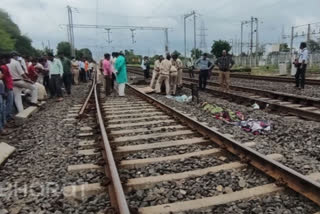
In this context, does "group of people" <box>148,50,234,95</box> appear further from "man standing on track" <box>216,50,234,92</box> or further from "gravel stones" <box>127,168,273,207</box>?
"gravel stones" <box>127,168,273,207</box>

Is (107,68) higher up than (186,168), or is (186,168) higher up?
(107,68)

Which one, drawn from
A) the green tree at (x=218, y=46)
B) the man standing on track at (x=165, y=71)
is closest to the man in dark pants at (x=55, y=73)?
the man standing on track at (x=165, y=71)

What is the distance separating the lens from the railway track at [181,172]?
311 centimetres

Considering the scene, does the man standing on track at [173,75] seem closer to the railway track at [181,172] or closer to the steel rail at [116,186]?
the railway track at [181,172]

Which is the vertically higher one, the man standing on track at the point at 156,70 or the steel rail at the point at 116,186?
the man standing on track at the point at 156,70

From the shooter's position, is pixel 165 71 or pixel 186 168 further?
pixel 165 71

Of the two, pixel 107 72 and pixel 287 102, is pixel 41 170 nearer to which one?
pixel 287 102

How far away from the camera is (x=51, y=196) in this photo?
3.39 meters

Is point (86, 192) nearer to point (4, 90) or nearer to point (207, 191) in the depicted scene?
point (207, 191)

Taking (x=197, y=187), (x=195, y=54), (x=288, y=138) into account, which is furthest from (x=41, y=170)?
(x=195, y=54)

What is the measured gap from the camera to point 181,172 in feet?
12.7

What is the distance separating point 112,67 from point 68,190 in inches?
397

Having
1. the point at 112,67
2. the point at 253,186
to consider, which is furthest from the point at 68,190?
the point at 112,67

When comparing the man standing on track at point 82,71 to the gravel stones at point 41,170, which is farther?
the man standing on track at point 82,71
